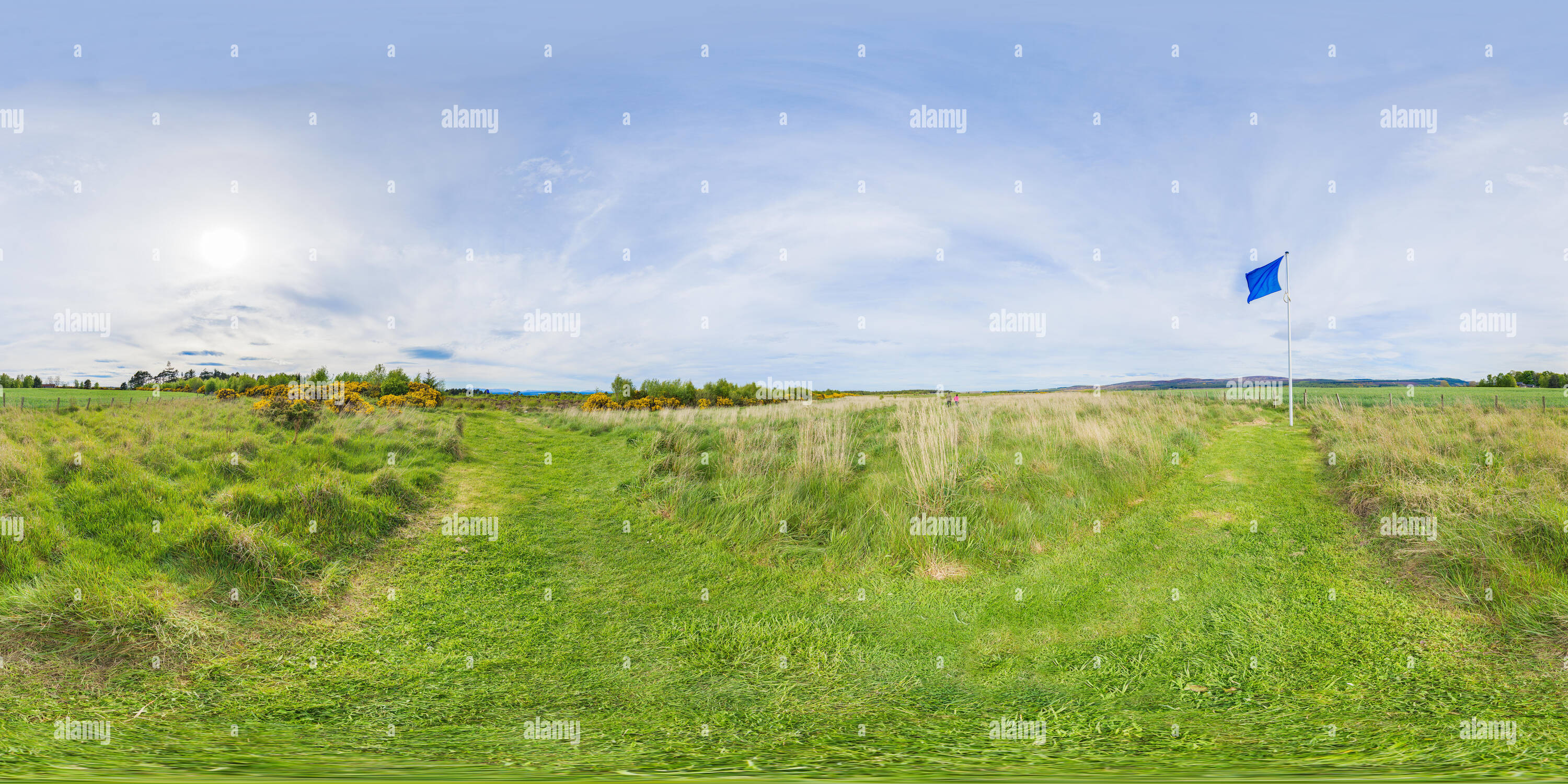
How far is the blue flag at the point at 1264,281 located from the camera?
54.7ft

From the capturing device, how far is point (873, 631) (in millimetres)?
4980

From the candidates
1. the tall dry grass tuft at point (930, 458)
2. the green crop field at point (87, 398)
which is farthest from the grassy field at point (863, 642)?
the green crop field at point (87, 398)

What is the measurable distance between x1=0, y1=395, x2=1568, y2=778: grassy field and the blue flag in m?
9.21

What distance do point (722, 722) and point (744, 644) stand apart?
1.04 metres

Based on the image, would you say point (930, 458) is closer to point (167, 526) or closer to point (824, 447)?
point (824, 447)

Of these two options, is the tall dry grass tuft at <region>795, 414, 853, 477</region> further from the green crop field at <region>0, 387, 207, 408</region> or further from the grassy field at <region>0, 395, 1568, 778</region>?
the green crop field at <region>0, 387, 207, 408</region>

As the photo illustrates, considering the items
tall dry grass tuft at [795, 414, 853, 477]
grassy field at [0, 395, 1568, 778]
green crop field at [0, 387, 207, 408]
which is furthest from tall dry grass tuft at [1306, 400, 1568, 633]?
green crop field at [0, 387, 207, 408]

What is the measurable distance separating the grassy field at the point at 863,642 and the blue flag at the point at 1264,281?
9214 millimetres

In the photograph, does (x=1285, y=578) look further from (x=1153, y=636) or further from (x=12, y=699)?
(x=12, y=699)

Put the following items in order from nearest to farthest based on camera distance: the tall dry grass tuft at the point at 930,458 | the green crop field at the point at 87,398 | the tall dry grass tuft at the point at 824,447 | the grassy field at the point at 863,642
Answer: the grassy field at the point at 863,642
the tall dry grass tuft at the point at 930,458
the tall dry grass tuft at the point at 824,447
the green crop field at the point at 87,398

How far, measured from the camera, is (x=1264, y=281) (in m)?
17.0

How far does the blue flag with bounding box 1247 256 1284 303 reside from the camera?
54.7 ft

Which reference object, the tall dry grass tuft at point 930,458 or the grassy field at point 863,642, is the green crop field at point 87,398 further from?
the tall dry grass tuft at point 930,458

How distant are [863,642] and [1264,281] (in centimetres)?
1847
